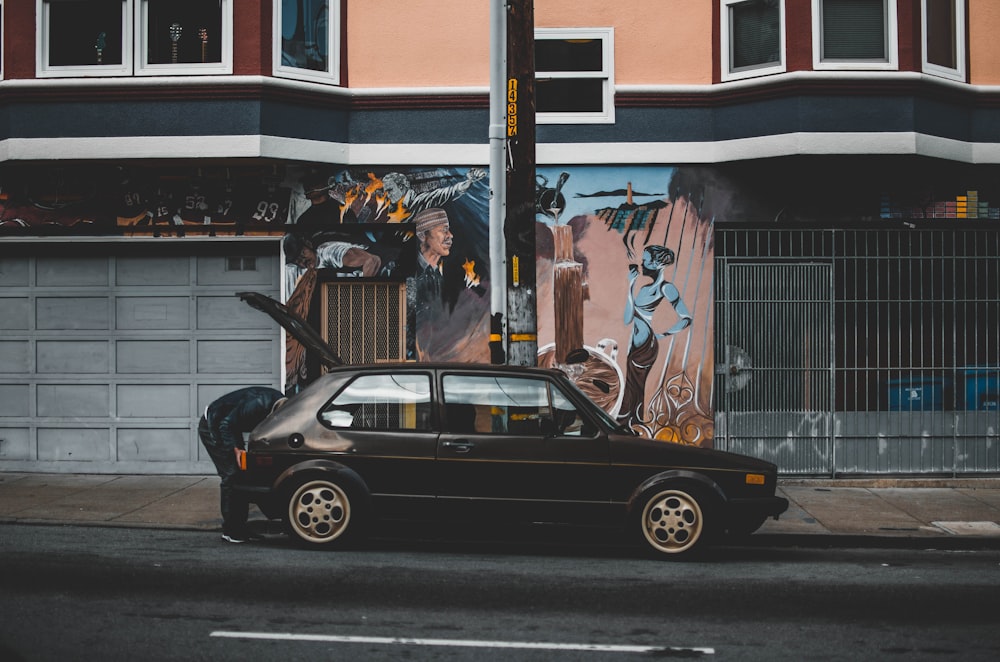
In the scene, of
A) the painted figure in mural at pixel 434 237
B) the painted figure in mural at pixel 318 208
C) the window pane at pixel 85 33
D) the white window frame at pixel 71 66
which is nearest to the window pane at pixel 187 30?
the white window frame at pixel 71 66

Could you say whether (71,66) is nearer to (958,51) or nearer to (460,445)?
(460,445)

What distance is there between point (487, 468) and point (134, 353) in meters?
6.40

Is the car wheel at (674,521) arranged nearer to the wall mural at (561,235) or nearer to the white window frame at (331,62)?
the wall mural at (561,235)

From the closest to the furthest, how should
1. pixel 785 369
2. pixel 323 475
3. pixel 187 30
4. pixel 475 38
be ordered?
pixel 323 475
pixel 187 30
pixel 785 369
pixel 475 38

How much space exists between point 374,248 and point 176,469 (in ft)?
11.8

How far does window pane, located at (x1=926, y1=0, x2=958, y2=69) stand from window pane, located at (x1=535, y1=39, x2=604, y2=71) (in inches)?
154

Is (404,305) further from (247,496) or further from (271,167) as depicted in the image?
(247,496)

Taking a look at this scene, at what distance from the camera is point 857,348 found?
12.7 m

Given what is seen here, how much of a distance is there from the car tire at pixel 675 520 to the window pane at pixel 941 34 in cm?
720

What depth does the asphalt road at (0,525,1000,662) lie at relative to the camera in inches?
230

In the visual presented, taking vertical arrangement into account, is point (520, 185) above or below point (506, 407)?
above

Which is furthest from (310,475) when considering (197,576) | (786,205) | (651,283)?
(786,205)

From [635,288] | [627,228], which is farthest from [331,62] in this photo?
[635,288]

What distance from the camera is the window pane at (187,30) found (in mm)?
12445
